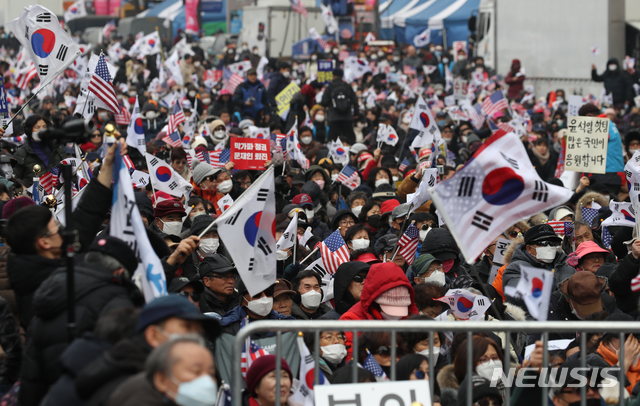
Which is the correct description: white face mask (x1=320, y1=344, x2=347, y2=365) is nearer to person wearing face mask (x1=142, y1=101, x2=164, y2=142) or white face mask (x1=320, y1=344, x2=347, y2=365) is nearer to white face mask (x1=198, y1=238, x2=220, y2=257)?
white face mask (x1=198, y1=238, x2=220, y2=257)

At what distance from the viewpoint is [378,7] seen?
38.2m

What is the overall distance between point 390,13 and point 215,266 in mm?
33543

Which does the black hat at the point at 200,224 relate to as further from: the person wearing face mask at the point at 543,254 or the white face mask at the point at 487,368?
the white face mask at the point at 487,368

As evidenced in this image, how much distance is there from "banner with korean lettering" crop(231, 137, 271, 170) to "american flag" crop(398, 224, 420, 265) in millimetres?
3752

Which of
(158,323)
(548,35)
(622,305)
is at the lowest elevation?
(622,305)

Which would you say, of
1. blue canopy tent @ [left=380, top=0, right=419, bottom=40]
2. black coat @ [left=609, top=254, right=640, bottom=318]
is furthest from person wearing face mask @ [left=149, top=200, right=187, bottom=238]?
blue canopy tent @ [left=380, top=0, right=419, bottom=40]

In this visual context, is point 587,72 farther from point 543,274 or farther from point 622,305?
point 543,274

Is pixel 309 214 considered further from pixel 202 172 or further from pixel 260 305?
pixel 260 305

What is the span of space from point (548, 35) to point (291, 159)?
1951 centimetres

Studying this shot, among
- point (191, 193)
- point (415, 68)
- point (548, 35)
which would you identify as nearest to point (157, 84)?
point (415, 68)

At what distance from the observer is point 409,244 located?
313 inches

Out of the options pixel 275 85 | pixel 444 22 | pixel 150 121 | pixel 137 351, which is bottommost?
pixel 137 351

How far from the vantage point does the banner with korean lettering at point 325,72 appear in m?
21.1

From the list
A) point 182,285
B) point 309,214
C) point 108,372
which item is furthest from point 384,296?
point 309,214
